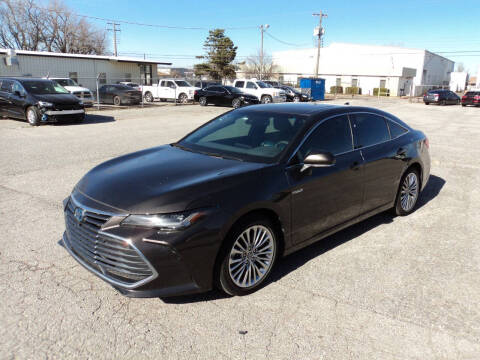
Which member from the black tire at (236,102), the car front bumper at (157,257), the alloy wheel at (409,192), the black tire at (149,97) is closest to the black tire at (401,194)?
the alloy wheel at (409,192)

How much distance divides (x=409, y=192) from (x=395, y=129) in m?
0.92

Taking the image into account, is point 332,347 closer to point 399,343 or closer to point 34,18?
point 399,343

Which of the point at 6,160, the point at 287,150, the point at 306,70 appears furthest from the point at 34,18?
the point at 287,150

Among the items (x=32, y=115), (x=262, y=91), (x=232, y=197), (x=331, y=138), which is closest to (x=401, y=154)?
(x=331, y=138)

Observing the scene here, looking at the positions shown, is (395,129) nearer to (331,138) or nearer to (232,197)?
(331,138)

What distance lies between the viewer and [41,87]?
49.5 feet

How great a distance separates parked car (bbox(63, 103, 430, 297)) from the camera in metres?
2.94

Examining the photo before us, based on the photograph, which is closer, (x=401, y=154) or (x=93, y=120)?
(x=401, y=154)

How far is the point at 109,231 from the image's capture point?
9.70ft

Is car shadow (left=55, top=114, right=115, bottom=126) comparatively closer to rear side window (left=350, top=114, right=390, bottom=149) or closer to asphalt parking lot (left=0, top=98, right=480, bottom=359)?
asphalt parking lot (left=0, top=98, right=480, bottom=359)

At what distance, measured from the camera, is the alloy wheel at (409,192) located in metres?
5.36

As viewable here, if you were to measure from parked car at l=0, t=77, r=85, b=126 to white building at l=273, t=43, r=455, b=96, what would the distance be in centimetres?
5095

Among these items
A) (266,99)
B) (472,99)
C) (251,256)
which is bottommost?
(251,256)

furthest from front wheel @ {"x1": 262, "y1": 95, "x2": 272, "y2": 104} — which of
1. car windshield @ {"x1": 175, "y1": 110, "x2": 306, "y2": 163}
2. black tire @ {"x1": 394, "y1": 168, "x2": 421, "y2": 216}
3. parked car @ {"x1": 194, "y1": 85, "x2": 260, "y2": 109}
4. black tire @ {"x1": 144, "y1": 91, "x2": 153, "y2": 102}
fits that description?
car windshield @ {"x1": 175, "y1": 110, "x2": 306, "y2": 163}
